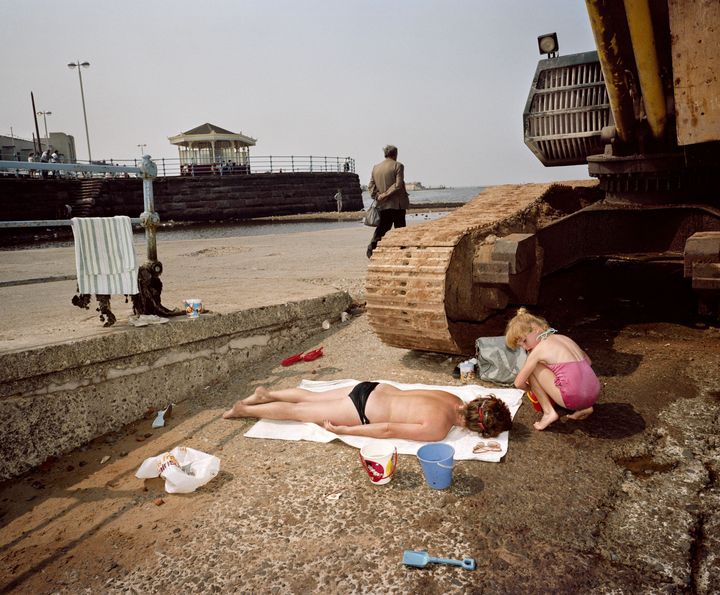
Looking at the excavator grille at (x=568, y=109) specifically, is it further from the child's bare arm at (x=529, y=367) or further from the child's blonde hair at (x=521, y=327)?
the child's bare arm at (x=529, y=367)

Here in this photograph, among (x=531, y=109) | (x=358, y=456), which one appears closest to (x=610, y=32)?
(x=531, y=109)

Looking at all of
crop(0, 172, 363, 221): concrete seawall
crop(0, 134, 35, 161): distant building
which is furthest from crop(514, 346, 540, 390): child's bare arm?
crop(0, 134, 35, 161): distant building

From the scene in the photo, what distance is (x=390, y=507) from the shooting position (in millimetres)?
2834

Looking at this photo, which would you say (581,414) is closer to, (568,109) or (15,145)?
(568,109)

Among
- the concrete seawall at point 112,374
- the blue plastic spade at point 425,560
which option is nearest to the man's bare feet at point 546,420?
the blue plastic spade at point 425,560

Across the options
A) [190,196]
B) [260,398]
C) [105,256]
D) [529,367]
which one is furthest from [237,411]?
[190,196]

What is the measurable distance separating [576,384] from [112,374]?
3.46 metres

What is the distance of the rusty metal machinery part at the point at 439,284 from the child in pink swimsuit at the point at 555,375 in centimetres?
55

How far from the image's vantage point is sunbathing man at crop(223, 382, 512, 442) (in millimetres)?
3488

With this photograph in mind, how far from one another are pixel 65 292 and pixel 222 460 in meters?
4.24

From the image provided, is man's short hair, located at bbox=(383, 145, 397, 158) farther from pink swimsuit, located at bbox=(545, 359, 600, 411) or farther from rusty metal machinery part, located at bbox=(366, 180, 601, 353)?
pink swimsuit, located at bbox=(545, 359, 600, 411)

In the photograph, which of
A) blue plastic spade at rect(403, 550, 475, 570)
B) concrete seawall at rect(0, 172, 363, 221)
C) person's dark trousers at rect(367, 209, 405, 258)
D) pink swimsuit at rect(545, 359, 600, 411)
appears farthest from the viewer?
→ concrete seawall at rect(0, 172, 363, 221)

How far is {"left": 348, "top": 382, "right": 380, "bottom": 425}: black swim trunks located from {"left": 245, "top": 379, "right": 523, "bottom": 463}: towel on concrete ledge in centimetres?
15

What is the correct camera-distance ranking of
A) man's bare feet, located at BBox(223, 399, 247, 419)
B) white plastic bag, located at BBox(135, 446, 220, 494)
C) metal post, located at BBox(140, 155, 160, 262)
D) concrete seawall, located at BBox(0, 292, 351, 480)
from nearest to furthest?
1. white plastic bag, located at BBox(135, 446, 220, 494)
2. concrete seawall, located at BBox(0, 292, 351, 480)
3. man's bare feet, located at BBox(223, 399, 247, 419)
4. metal post, located at BBox(140, 155, 160, 262)
